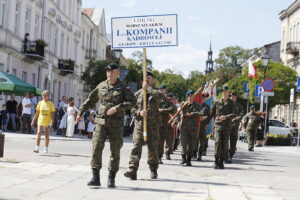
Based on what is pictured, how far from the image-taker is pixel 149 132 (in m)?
10.4

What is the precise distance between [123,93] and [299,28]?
54042 mm

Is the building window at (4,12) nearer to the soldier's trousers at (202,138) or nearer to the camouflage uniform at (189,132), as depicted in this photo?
the soldier's trousers at (202,138)

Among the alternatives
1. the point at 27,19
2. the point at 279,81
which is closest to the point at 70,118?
the point at 27,19

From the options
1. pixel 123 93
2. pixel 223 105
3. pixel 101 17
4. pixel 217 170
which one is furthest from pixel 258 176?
pixel 101 17

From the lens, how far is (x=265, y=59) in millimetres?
29594

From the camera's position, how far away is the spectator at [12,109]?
85.7 ft

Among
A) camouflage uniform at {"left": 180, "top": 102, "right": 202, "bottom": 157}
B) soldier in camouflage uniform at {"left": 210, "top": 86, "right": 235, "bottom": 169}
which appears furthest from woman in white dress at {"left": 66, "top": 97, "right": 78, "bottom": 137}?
soldier in camouflage uniform at {"left": 210, "top": 86, "right": 235, "bottom": 169}

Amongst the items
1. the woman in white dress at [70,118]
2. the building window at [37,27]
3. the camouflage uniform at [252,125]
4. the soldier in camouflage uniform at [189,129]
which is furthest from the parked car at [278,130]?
the soldier in camouflage uniform at [189,129]

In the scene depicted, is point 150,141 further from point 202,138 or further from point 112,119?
point 202,138

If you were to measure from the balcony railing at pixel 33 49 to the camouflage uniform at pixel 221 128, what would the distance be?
24808 millimetres

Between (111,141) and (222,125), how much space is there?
4.95 metres

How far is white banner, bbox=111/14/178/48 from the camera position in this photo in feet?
34.0

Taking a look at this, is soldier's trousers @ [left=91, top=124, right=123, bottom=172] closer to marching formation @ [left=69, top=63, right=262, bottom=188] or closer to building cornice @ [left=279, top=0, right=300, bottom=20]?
marching formation @ [left=69, top=63, right=262, bottom=188]

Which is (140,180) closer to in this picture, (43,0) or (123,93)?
(123,93)
